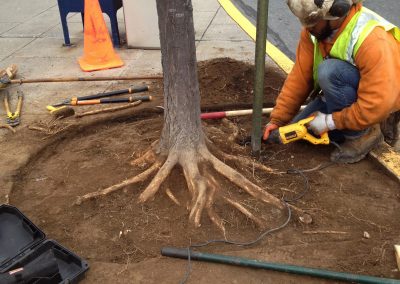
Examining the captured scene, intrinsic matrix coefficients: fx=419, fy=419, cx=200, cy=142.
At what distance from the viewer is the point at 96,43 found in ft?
17.1

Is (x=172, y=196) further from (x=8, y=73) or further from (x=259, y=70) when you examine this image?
(x=8, y=73)

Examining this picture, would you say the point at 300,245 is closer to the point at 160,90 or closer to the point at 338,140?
the point at 338,140

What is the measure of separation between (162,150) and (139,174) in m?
0.26

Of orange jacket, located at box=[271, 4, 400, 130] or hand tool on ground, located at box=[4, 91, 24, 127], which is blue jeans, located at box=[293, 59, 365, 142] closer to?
orange jacket, located at box=[271, 4, 400, 130]

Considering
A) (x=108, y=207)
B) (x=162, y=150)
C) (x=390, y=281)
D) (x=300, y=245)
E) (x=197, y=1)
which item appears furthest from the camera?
(x=197, y=1)

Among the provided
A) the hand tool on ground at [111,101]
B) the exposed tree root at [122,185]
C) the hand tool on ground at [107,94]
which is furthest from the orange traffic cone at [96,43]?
the exposed tree root at [122,185]

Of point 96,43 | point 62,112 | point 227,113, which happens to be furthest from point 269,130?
point 96,43

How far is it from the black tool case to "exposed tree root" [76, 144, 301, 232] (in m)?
0.42

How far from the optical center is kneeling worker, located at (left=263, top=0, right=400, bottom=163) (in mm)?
2639

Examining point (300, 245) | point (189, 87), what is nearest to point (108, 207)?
point (189, 87)

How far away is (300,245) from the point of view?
2469 mm

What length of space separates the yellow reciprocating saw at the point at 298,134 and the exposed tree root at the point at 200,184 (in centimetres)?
29

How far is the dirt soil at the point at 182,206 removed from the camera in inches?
97.7

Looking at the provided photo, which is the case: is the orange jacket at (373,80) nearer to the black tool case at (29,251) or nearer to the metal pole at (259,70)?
the metal pole at (259,70)
